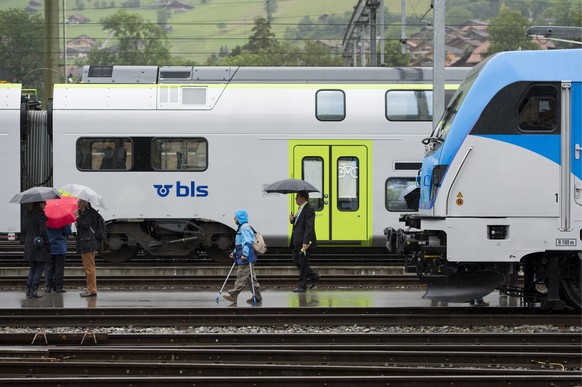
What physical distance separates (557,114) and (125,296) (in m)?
7.15

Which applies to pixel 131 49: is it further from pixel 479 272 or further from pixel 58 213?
pixel 479 272

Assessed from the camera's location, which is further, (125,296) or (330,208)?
(330,208)

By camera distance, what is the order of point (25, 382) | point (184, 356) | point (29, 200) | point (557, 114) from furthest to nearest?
1. point (29, 200)
2. point (557, 114)
3. point (184, 356)
4. point (25, 382)

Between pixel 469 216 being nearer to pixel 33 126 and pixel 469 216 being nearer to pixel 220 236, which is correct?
pixel 220 236

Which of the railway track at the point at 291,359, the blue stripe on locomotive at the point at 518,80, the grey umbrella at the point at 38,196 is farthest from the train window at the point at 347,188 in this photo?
the railway track at the point at 291,359

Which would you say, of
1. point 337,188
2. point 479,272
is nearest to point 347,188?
point 337,188

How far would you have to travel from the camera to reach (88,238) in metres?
15.3

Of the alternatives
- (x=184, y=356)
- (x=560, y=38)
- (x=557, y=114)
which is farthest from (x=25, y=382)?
(x=560, y=38)

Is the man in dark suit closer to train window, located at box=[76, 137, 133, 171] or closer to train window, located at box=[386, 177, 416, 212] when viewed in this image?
train window, located at box=[386, 177, 416, 212]

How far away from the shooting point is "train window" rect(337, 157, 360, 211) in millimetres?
19500

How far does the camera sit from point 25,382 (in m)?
9.30

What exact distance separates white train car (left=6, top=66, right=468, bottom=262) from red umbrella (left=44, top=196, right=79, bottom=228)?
3791mm

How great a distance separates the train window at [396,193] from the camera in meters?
19.6

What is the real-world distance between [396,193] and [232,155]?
3.35 metres
